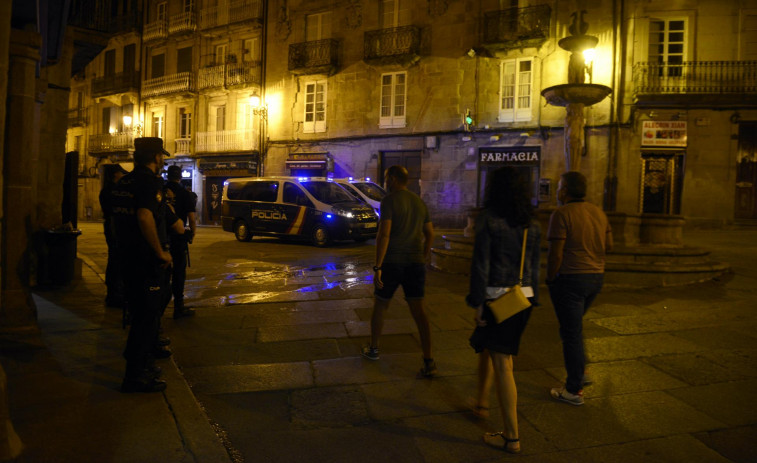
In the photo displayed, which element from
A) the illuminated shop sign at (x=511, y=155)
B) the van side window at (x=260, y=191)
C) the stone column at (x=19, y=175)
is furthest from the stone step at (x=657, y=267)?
the illuminated shop sign at (x=511, y=155)

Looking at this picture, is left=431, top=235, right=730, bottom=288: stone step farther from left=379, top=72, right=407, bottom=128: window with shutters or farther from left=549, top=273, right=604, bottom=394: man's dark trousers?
left=379, top=72, right=407, bottom=128: window with shutters

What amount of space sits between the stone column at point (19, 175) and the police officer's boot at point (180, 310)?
1.44m

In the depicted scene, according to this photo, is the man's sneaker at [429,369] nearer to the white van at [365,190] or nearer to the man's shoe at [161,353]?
the man's shoe at [161,353]

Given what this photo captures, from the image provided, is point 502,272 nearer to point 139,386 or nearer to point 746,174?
point 139,386

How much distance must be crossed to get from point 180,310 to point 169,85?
2753 cm

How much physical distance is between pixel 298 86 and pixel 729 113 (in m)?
17.7

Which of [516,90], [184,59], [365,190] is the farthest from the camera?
[184,59]

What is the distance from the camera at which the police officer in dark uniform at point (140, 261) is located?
160 inches

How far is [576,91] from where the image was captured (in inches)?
403

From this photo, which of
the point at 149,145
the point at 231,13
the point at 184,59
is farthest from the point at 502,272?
the point at 184,59

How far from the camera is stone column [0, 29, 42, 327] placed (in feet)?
19.5

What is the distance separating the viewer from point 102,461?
121 inches

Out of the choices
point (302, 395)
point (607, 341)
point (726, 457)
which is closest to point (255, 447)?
point (302, 395)

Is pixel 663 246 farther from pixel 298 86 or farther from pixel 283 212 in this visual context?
pixel 298 86
